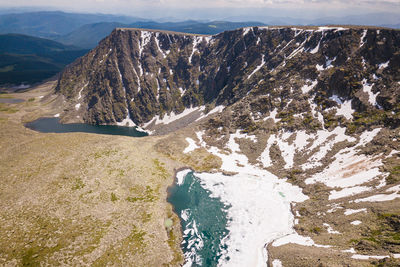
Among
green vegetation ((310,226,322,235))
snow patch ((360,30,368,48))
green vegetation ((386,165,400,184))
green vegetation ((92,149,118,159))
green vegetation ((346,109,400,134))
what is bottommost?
green vegetation ((92,149,118,159))

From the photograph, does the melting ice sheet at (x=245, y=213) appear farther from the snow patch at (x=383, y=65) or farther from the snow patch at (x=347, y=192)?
the snow patch at (x=383, y=65)

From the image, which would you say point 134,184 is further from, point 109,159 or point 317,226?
point 317,226

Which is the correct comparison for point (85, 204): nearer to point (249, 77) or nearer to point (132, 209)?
point (132, 209)

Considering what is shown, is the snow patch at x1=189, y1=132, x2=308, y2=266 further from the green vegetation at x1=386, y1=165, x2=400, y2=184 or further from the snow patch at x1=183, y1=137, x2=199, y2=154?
the green vegetation at x1=386, y1=165, x2=400, y2=184

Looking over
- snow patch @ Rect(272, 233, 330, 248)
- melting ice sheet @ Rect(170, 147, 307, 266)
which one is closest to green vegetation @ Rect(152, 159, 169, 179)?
melting ice sheet @ Rect(170, 147, 307, 266)

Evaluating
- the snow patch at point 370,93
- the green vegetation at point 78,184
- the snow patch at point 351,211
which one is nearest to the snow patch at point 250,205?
the snow patch at point 351,211

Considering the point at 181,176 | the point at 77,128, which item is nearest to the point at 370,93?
the point at 181,176

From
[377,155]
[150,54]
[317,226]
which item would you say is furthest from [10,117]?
[377,155]
